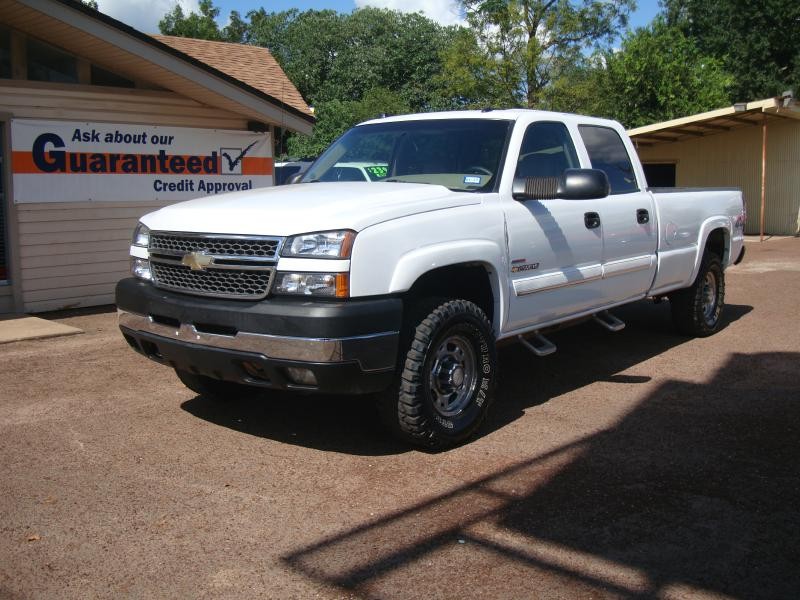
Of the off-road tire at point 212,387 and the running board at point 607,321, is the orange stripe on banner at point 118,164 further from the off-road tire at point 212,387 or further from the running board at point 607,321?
the running board at point 607,321

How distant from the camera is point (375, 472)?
4797 millimetres

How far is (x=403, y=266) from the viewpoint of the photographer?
4641mm

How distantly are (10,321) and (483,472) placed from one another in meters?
6.49

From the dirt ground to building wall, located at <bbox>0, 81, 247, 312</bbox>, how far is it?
2960 millimetres

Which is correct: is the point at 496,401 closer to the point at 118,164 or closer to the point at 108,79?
the point at 118,164

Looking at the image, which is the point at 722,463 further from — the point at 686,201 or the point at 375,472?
the point at 686,201

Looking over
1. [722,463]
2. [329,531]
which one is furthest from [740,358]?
[329,531]

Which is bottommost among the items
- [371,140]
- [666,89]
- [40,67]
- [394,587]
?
[394,587]

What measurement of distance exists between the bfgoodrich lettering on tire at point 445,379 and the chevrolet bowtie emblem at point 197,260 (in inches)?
48.5

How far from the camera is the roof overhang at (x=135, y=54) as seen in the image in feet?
29.6

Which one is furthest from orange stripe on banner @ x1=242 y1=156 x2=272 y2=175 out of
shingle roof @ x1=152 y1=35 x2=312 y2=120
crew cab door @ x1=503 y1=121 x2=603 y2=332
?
crew cab door @ x1=503 y1=121 x2=603 y2=332

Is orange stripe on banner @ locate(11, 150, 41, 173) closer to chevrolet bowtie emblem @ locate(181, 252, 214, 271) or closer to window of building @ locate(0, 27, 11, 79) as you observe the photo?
window of building @ locate(0, 27, 11, 79)

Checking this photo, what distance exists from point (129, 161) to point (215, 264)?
21.3 feet

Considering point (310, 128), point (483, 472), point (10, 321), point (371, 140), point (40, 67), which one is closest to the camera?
point (483, 472)
